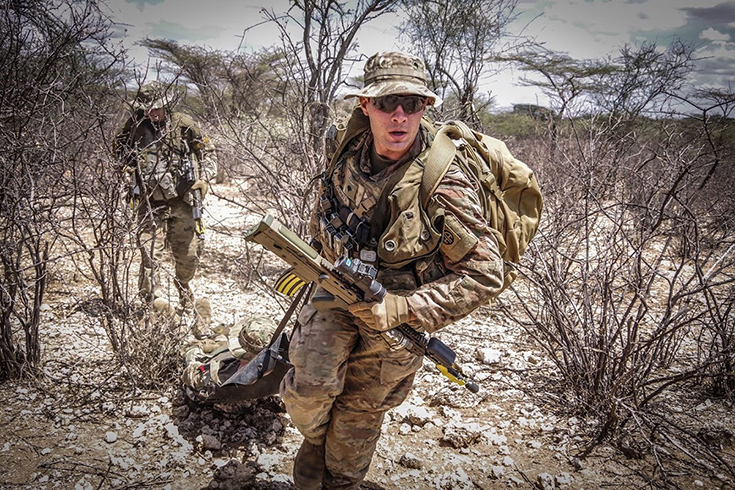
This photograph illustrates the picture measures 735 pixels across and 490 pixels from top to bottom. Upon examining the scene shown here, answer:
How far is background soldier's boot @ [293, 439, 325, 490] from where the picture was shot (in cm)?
218

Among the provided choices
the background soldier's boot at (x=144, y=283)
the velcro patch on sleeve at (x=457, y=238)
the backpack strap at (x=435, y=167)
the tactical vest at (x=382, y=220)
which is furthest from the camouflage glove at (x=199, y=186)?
the velcro patch on sleeve at (x=457, y=238)

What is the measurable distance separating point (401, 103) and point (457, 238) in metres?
0.56

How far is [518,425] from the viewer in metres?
2.86

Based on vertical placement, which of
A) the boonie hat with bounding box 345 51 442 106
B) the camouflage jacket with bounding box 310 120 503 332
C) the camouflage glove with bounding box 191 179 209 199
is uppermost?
the boonie hat with bounding box 345 51 442 106

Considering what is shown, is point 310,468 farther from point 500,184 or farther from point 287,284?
point 500,184

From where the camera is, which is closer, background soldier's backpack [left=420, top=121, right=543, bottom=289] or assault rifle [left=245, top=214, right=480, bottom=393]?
assault rifle [left=245, top=214, right=480, bottom=393]

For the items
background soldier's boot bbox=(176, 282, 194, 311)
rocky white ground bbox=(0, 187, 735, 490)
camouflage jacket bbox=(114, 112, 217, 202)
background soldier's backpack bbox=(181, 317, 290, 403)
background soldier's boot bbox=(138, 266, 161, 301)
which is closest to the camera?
rocky white ground bbox=(0, 187, 735, 490)

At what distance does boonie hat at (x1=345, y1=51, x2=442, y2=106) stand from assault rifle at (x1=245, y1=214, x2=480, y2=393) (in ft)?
2.09

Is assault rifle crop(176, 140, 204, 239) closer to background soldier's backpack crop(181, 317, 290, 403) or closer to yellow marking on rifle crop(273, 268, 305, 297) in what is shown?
background soldier's backpack crop(181, 317, 290, 403)

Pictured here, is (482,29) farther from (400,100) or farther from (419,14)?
(400,100)

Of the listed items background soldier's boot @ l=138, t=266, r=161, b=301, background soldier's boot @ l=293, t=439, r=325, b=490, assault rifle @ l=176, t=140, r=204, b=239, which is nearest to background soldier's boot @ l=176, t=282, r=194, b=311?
background soldier's boot @ l=138, t=266, r=161, b=301

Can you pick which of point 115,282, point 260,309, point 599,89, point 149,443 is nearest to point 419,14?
point 599,89

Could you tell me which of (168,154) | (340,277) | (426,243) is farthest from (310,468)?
(168,154)

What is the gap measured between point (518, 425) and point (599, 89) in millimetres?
12733
